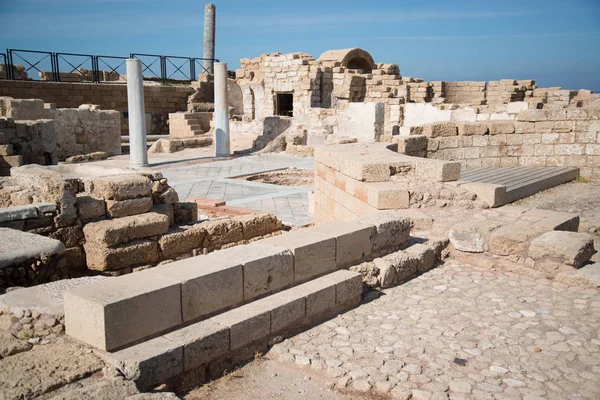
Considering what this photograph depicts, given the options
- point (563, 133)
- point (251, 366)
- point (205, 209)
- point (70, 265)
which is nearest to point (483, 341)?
point (251, 366)

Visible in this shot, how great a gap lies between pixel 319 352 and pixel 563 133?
9564mm

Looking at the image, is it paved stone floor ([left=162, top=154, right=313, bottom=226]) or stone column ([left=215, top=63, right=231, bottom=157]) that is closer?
paved stone floor ([left=162, top=154, right=313, bottom=226])

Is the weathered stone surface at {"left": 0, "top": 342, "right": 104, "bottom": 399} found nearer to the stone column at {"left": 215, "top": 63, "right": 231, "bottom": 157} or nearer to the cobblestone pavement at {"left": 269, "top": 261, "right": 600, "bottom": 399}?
the cobblestone pavement at {"left": 269, "top": 261, "right": 600, "bottom": 399}

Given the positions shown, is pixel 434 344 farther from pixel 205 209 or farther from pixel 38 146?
pixel 38 146

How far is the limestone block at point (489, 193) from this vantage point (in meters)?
6.50

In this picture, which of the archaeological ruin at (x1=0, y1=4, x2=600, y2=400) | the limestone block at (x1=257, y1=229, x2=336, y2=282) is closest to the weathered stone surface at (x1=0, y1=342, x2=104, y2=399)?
the archaeological ruin at (x1=0, y1=4, x2=600, y2=400)

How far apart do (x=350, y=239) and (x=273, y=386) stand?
1.82 m

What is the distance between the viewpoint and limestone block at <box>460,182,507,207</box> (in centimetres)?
650

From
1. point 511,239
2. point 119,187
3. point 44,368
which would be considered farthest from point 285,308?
point 119,187

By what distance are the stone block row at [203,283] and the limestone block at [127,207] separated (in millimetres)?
2790

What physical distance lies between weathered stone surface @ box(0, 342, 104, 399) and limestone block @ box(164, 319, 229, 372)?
49 cm

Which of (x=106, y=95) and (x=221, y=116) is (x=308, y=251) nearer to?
(x=221, y=116)

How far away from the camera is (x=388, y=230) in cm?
523

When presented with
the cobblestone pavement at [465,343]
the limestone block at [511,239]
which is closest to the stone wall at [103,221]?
the cobblestone pavement at [465,343]
